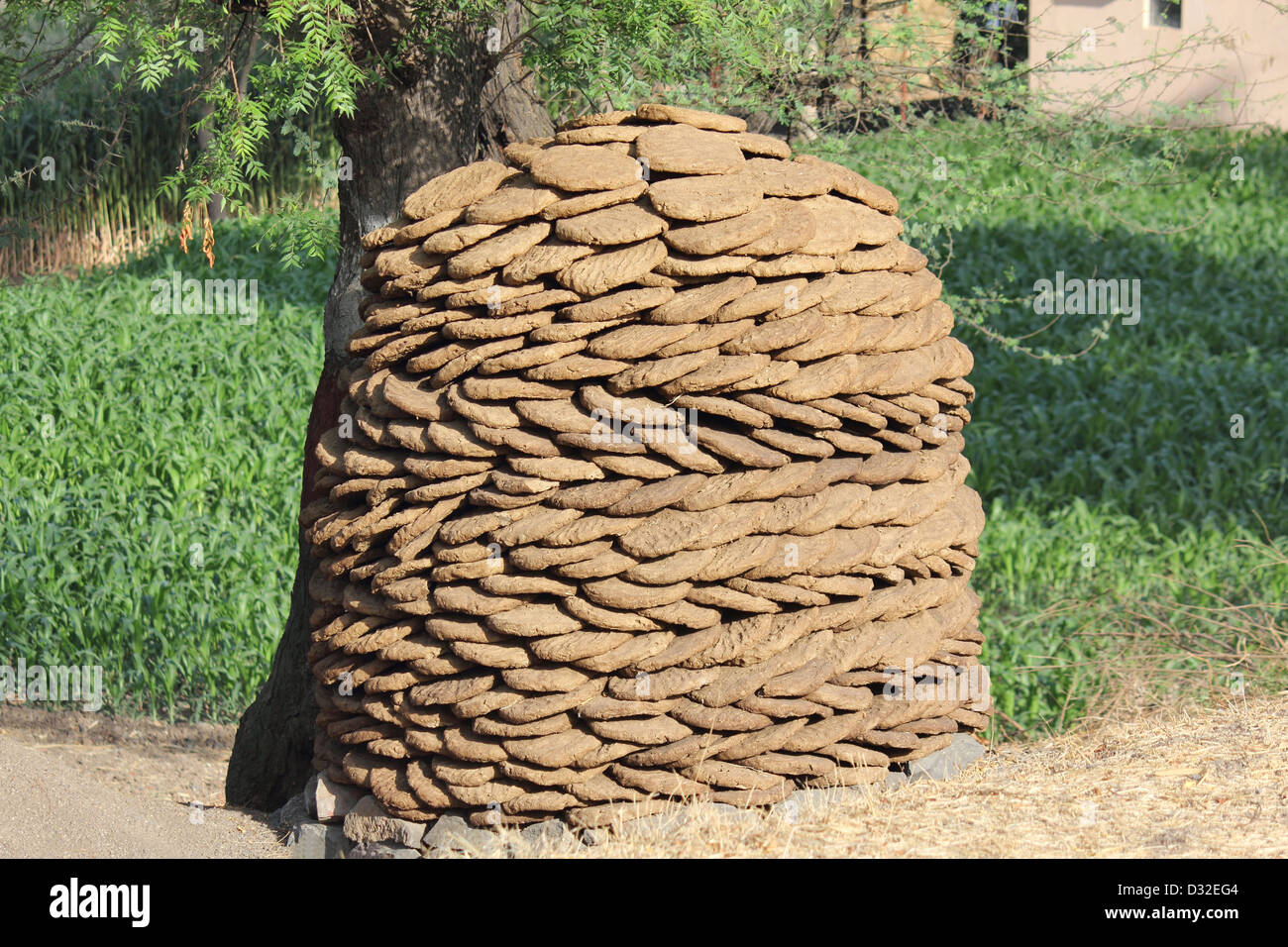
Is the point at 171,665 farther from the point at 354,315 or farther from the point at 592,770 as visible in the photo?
the point at 592,770

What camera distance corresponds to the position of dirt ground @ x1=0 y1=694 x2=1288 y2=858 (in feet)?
9.53

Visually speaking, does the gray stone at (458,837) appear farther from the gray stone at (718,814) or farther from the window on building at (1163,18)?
the window on building at (1163,18)

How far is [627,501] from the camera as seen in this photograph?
302 centimetres

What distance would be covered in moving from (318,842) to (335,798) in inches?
4.8

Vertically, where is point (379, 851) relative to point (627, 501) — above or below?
below

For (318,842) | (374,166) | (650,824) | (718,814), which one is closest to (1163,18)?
(374,166)

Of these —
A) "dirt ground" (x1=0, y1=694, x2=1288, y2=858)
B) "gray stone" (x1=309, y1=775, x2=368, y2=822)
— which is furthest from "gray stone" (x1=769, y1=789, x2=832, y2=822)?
"gray stone" (x1=309, y1=775, x2=368, y2=822)

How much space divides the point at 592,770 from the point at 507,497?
719 millimetres

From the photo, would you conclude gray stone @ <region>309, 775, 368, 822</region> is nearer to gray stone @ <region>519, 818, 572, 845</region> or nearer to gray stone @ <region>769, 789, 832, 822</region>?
gray stone @ <region>519, 818, 572, 845</region>

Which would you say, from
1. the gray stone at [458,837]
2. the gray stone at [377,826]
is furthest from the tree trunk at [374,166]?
the gray stone at [458,837]

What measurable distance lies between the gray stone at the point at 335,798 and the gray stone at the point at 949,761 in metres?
1.55

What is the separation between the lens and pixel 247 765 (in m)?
4.35

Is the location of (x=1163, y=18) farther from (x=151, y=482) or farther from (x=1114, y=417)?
(x=151, y=482)
